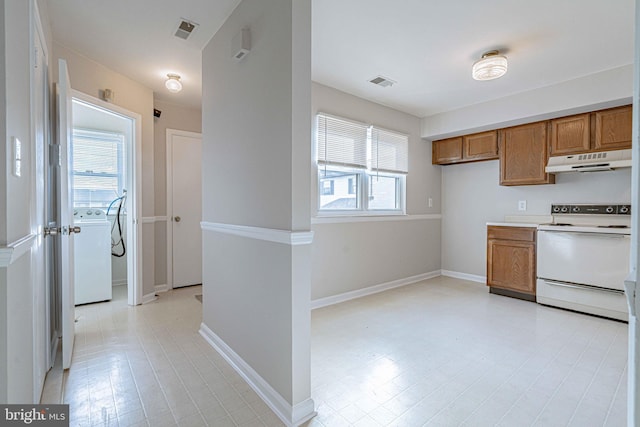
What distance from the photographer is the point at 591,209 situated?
11.5 ft

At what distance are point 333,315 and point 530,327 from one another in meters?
1.88

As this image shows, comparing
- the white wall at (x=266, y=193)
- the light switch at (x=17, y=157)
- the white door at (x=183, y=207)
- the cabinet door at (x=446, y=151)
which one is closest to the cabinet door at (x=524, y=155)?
the cabinet door at (x=446, y=151)

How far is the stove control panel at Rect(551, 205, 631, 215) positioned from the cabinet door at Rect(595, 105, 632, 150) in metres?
0.69

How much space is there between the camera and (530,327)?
2.87 meters

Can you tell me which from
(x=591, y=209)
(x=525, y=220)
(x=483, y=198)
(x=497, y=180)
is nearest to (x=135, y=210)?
(x=483, y=198)

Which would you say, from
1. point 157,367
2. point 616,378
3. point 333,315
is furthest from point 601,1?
point 157,367

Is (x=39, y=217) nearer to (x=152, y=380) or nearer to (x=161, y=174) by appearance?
(x=152, y=380)

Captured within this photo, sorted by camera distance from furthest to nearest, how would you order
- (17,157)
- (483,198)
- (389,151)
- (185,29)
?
(483,198), (389,151), (185,29), (17,157)

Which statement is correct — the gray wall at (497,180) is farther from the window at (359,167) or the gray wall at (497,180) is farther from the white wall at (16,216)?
the white wall at (16,216)

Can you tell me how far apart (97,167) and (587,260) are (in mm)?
6214

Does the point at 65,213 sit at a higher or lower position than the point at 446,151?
lower

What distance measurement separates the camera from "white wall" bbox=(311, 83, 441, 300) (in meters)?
3.48

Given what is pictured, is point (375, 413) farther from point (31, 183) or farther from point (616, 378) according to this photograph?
point (31, 183)

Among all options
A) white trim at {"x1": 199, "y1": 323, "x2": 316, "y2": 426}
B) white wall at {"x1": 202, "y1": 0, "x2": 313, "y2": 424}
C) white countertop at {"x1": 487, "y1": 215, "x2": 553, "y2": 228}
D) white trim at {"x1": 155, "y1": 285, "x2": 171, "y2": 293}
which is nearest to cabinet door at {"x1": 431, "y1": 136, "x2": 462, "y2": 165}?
white countertop at {"x1": 487, "y1": 215, "x2": 553, "y2": 228}
